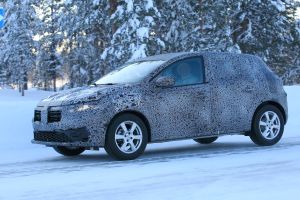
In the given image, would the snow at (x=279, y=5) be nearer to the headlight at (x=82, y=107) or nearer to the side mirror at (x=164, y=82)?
the side mirror at (x=164, y=82)

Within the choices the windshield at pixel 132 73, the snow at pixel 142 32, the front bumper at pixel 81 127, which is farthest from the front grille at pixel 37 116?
the snow at pixel 142 32

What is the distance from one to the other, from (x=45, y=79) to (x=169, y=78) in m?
66.0

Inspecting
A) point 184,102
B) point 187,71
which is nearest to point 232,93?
point 187,71

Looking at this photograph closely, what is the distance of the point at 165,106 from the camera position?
9336mm

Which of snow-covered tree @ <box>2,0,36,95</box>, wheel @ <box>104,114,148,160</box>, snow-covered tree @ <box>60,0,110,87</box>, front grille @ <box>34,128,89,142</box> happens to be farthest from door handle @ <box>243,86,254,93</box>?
snow-covered tree @ <box>2,0,36,95</box>

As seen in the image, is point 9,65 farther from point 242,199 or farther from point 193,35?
point 242,199

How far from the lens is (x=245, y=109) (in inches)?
406

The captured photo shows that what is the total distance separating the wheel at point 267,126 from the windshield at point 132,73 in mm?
2103

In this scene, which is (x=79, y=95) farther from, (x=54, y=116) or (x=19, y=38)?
(x=19, y=38)

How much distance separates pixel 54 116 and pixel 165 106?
5.63 ft

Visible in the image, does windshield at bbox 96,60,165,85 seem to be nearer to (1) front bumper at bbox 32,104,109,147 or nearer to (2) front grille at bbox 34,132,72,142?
(1) front bumper at bbox 32,104,109,147

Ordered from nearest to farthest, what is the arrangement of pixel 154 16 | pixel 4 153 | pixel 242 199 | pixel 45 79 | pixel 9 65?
pixel 242 199 < pixel 4 153 < pixel 154 16 < pixel 9 65 < pixel 45 79

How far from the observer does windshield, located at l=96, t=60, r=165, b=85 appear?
376 inches

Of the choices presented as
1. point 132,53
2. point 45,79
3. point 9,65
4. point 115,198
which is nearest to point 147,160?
point 115,198
